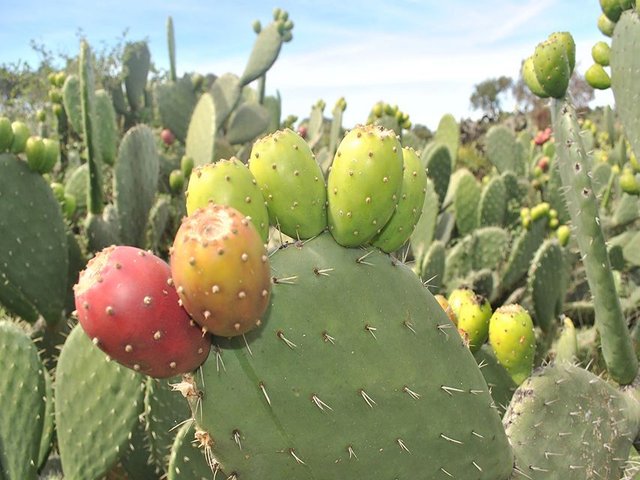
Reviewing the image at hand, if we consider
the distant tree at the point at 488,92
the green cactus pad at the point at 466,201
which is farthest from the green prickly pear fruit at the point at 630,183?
the distant tree at the point at 488,92

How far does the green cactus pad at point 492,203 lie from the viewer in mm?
3854

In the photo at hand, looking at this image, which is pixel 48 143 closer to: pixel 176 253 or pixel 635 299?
pixel 176 253

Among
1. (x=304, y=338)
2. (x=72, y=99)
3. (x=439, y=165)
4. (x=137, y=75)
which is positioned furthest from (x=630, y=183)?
(x=137, y=75)

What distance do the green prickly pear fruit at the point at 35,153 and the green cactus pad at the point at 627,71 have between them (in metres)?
1.92

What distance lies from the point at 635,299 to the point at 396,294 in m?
2.74

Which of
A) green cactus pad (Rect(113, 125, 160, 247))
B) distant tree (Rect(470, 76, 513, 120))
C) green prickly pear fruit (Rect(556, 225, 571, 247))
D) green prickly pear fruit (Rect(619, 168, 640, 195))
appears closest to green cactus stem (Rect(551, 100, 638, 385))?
green prickly pear fruit (Rect(619, 168, 640, 195))

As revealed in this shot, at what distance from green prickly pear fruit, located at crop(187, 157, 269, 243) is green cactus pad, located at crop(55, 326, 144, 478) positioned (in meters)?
0.80

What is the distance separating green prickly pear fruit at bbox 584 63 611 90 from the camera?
2.13 meters

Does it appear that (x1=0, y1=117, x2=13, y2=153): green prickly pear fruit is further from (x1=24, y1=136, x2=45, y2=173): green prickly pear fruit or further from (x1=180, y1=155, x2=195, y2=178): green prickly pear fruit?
(x1=180, y1=155, x2=195, y2=178): green prickly pear fruit

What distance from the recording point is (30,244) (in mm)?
2404

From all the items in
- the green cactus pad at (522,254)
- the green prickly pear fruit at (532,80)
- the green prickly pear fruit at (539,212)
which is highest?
the green prickly pear fruit at (532,80)

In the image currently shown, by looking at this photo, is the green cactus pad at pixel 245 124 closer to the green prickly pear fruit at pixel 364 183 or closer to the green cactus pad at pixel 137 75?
the green cactus pad at pixel 137 75

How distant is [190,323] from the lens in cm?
83

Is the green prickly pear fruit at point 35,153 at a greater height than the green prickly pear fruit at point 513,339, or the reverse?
the green prickly pear fruit at point 35,153
